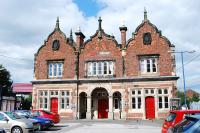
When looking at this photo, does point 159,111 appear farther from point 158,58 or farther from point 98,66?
point 98,66

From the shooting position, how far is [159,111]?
114 ft

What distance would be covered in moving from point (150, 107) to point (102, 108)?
6.39 meters

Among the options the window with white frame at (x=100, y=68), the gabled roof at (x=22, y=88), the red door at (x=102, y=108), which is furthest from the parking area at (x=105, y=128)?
the gabled roof at (x=22, y=88)

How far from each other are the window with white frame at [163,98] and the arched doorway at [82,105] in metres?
9.51

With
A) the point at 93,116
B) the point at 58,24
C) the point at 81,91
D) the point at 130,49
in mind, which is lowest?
the point at 93,116

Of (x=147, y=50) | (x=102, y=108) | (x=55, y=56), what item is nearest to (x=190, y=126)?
(x=147, y=50)

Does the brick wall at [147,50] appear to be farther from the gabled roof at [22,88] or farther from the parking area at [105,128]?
the gabled roof at [22,88]

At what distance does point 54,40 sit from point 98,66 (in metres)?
7.23

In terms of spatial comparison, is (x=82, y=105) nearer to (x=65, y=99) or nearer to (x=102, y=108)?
(x=65, y=99)

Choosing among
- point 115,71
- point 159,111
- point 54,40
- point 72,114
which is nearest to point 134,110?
point 159,111

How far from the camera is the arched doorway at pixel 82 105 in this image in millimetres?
38094

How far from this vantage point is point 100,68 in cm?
3750

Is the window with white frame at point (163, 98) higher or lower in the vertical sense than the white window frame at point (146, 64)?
lower

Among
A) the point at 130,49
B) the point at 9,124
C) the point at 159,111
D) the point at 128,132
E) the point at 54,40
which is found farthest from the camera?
the point at 54,40
